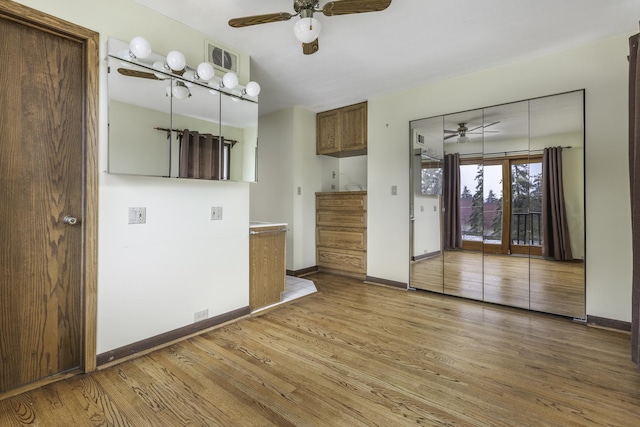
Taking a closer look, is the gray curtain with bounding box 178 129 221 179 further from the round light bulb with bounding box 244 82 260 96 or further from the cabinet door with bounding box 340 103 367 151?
the cabinet door with bounding box 340 103 367 151

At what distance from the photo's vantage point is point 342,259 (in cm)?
445

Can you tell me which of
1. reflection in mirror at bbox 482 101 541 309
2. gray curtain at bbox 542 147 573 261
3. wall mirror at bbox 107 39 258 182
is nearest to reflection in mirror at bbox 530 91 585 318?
gray curtain at bbox 542 147 573 261

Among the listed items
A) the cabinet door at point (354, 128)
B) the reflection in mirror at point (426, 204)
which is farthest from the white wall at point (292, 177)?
the reflection in mirror at point (426, 204)

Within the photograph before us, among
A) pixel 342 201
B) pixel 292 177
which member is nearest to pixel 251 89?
pixel 292 177

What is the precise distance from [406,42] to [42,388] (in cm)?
360

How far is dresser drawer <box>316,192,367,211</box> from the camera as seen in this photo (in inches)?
167

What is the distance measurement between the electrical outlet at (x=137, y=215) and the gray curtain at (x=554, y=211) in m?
3.48

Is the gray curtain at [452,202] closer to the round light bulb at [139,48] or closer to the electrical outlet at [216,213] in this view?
the electrical outlet at [216,213]

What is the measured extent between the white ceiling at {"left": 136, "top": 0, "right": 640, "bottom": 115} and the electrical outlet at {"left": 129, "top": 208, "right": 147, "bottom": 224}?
1.46m

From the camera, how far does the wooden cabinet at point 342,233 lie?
167 inches

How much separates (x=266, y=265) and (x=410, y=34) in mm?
2502

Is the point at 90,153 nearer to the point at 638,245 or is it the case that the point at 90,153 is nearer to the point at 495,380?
the point at 495,380

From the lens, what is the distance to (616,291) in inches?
101

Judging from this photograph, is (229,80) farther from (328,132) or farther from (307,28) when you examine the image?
(328,132)
